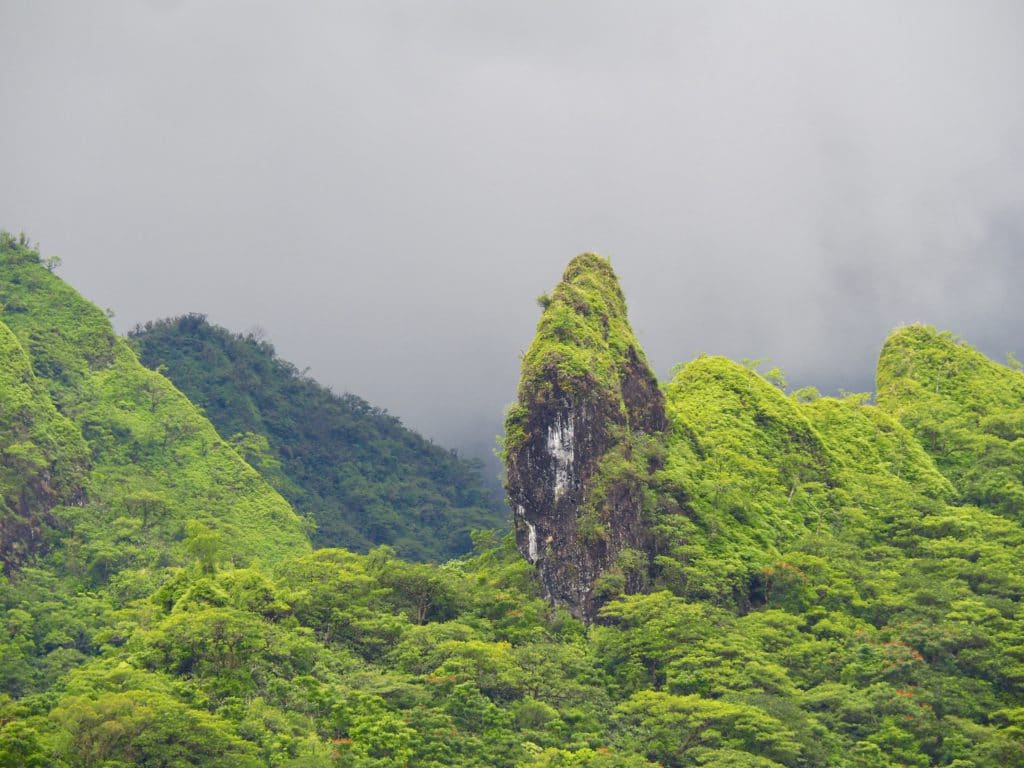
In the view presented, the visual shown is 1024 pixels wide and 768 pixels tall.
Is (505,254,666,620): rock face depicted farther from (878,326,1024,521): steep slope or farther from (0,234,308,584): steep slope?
(0,234,308,584): steep slope

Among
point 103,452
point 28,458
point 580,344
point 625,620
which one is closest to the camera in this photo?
point 625,620

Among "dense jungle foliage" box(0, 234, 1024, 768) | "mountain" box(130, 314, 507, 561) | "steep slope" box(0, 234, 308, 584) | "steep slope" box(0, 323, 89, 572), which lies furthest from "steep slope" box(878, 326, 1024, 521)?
"steep slope" box(0, 323, 89, 572)

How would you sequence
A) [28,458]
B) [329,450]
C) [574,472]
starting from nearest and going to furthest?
[574,472] < [28,458] < [329,450]

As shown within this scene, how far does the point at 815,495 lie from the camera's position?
55.3 meters

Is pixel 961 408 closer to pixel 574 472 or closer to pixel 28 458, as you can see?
pixel 574 472

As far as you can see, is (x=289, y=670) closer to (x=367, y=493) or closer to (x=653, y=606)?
(x=653, y=606)

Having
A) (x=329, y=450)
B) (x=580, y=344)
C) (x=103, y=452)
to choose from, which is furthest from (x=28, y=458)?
(x=329, y=450)

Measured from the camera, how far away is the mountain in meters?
91.1

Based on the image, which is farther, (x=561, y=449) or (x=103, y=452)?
(x=103, y=452)

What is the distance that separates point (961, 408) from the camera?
6500 centimetres

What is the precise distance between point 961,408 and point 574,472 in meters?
25.0

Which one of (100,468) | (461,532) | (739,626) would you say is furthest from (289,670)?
(461,532)

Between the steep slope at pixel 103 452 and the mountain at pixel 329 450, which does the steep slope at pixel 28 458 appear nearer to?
the steep slope at pixel 103 452

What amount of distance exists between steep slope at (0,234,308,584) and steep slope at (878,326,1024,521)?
29.5 m
